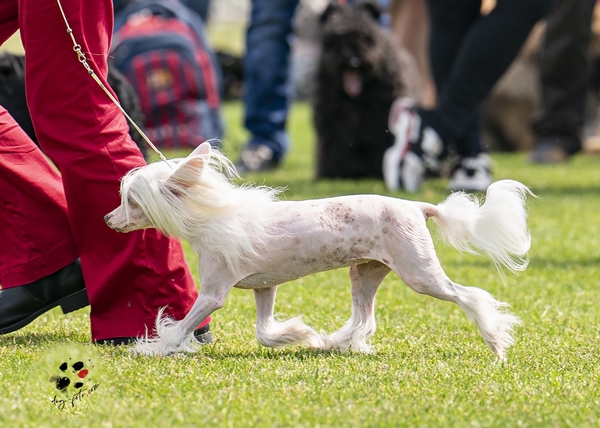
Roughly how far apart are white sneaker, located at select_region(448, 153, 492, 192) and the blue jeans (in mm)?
2023

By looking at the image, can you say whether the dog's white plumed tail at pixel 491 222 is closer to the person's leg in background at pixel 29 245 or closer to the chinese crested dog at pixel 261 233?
the chinese crested dog at pixel 261 233

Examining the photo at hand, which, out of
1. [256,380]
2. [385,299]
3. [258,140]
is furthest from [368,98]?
[256,380]

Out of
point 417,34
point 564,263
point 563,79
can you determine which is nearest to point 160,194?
point 564,263

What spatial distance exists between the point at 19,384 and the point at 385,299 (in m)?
1.71

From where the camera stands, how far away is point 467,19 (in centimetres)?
595

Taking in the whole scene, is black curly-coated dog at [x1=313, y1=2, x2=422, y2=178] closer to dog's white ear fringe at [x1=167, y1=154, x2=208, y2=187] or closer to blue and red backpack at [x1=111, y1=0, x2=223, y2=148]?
blue and red backpack at [x1=111, y1=0, x2=223, y2=148]

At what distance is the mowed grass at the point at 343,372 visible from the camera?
7.24 feet

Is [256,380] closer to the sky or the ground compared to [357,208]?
closer to the ground

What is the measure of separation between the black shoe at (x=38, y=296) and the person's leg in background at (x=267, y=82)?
178 inches

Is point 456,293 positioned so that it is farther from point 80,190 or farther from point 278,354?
point 80,190

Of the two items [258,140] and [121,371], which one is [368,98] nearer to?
[258,140]

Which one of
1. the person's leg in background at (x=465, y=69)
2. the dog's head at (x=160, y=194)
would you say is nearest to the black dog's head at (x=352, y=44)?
the person's leg in background at (x=465, y=69)

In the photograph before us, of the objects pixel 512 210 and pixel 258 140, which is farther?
pixel 258 140

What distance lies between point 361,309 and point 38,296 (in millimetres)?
1015
